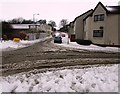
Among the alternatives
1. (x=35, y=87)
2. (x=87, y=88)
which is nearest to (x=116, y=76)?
(x=87, y=88)

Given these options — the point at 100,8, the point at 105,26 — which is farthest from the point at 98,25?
the point at 100,8

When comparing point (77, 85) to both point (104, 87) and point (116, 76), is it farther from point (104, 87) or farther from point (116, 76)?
point (116, 76)

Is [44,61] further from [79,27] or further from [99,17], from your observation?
[79,27]

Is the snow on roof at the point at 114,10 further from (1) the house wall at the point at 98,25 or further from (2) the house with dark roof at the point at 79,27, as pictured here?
(2) the house with dark roof at the point at 79,27

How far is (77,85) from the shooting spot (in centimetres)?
822

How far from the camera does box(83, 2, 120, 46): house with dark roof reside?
35969mm

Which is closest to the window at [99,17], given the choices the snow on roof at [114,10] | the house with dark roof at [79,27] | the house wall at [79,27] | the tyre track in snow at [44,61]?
the snow on roof at [114,10]

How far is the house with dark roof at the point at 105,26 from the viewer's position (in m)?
36.0

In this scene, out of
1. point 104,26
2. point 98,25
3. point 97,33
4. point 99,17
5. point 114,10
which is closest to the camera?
point 114,10

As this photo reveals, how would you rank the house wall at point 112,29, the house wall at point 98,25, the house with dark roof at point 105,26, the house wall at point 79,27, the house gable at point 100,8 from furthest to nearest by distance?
the house wall at point 79,27
the house gable at point 100,8
the house wall at point 98,25
the house with dark roof at point 105,26
the house wall at point 112,29

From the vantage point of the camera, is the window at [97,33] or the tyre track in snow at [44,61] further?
the window at [97,33]

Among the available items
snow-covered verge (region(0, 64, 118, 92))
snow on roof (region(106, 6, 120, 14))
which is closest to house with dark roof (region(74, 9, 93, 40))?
snow on roof (region(106, 6, 120, 14))

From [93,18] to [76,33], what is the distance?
519 inches

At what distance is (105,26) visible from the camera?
37.4 metres
